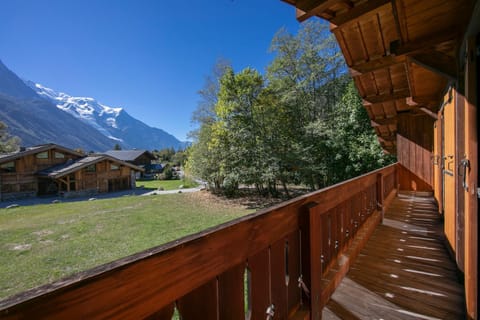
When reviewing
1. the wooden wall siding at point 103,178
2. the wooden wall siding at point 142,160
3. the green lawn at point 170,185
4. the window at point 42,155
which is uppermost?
the window at point 42,155

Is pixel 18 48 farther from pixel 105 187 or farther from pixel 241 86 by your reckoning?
pixel 241 86

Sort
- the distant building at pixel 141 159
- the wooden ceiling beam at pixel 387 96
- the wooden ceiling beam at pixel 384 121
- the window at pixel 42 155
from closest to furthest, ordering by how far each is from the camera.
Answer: the wooden ceiling beam at pixel 387 96
the wooden ceiling beam at pixel 384 121
the window at pixel 42 155
the distant building at pixel 141 159

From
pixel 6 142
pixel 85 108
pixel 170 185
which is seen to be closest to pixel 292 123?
pixel 170 185

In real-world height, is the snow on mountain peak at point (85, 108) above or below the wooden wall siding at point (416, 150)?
above

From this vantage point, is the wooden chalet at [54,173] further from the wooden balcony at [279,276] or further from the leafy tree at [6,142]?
the wooden balcony at [279,276]

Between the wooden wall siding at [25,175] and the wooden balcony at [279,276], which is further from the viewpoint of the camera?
the wooden wall siding at [25,175]

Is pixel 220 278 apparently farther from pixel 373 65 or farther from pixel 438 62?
pixel 373 65

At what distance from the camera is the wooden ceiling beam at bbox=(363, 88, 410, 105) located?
397 cm

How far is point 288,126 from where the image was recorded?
12352 millimetres

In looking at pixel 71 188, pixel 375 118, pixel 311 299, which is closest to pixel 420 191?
pixel 375 118

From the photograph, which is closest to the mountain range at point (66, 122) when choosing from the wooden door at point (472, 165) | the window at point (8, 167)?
the window at point (8, 167)

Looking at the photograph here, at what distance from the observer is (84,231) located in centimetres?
855

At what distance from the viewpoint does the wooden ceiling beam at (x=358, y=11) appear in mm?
1946

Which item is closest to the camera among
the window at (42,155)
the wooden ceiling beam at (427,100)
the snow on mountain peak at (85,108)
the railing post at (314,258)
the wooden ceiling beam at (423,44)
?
the railing post at (314,258)
